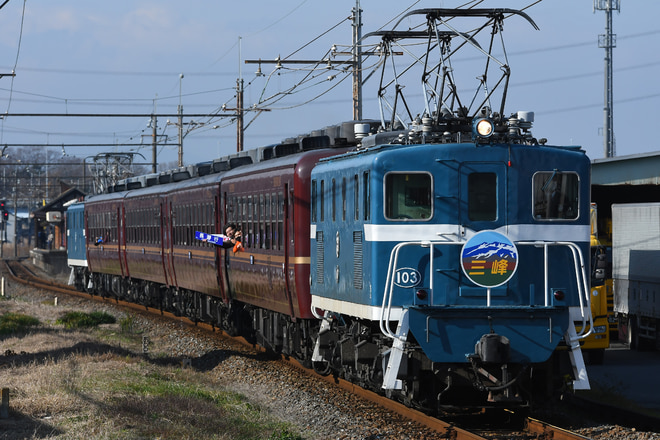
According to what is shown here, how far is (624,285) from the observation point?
2411 cm

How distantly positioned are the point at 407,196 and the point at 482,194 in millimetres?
885

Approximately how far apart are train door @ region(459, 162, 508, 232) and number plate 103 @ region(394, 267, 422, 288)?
0.85 m

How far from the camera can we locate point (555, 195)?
40.8ft

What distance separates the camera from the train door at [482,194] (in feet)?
40.0

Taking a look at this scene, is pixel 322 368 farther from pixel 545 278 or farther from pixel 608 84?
pixel 608 84

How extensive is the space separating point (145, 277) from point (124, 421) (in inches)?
785

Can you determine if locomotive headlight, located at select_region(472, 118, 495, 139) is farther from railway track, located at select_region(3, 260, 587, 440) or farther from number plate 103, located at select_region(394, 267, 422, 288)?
railway track, located at select_region(3, 260, 587, 440)

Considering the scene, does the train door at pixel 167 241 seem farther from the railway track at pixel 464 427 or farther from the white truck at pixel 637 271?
the railway track at pixel 464 427

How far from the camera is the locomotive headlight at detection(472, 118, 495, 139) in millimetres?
12266

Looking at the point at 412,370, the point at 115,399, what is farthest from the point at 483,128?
the point at 115,399

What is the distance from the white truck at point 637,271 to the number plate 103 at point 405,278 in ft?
38.0

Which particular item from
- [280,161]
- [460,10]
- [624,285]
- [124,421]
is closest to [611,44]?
[624,285]

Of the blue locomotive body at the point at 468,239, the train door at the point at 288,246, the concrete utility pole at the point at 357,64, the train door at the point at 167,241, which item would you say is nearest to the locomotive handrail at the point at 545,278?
the blue locomotive body at the point at 468,239

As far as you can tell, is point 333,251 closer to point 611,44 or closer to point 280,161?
point 280,161
